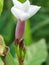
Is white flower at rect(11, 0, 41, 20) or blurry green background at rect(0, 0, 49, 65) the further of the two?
blurry green background at rect(0, 0, 49, 65)

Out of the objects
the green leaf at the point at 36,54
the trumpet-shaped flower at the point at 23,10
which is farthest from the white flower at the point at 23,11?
the green leaf at the point at 36,54

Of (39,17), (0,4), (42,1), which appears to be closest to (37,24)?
(39,17)

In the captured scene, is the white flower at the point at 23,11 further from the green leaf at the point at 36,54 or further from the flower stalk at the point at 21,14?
the green leaf at the point at 36,54

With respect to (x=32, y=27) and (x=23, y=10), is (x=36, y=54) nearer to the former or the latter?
(x=32, y=27)

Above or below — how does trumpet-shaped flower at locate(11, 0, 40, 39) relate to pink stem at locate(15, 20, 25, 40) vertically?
above

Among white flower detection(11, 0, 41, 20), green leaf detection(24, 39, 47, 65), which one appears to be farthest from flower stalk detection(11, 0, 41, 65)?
green leaf detection(24, 39, 47, 65)

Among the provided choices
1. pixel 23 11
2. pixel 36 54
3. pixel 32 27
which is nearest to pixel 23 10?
pixel 23 11

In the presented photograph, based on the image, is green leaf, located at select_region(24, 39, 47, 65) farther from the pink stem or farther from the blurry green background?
the pink stem

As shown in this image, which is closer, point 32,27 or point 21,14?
point 21,14

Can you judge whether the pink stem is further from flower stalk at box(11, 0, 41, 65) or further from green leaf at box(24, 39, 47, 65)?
green leaf at box(24, 39, 47, 65)

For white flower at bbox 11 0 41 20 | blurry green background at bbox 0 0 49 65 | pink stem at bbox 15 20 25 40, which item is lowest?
blurry green background at bbox 0 0 49 65
